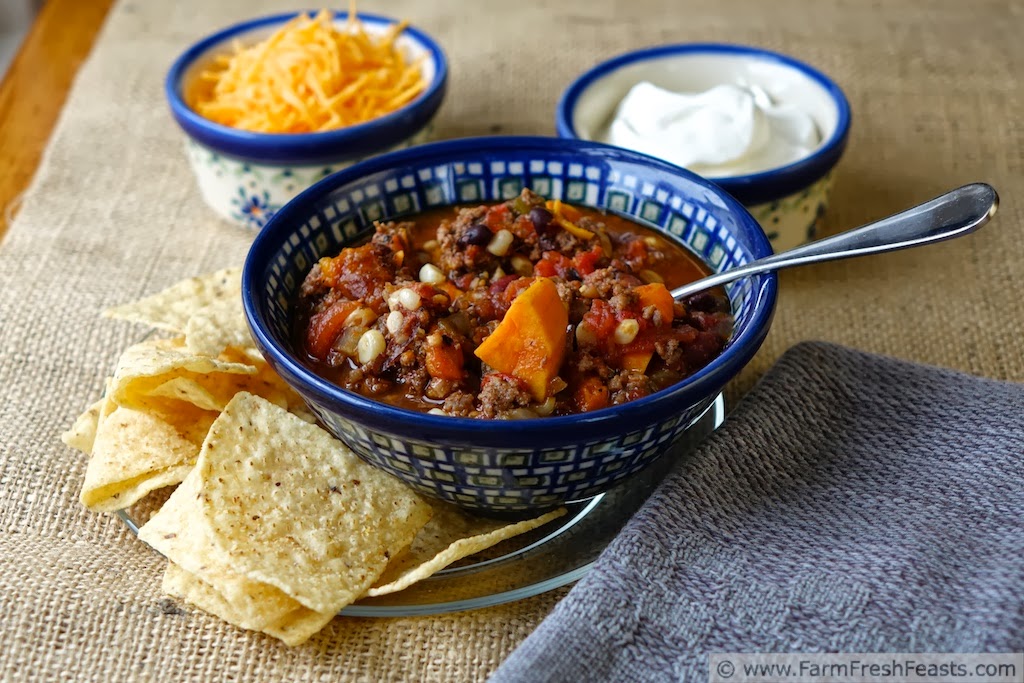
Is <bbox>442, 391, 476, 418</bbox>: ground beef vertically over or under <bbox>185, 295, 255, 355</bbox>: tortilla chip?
over

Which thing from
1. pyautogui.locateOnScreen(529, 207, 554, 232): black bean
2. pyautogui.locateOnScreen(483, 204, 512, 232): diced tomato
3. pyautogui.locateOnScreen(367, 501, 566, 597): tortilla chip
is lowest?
pyautogui.locateOnScreen(367, 501, 566, 597): tortilla chip

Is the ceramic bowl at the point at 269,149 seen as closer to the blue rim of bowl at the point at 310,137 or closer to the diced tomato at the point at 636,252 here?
the blue rim of bowl at the point at 310,137

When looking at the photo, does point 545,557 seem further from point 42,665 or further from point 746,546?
point 42,665

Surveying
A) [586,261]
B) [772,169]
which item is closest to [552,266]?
[586,261]

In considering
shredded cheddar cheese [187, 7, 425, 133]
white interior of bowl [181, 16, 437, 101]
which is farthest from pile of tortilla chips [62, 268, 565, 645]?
white interior of bowl [181, 16, 437, 101]

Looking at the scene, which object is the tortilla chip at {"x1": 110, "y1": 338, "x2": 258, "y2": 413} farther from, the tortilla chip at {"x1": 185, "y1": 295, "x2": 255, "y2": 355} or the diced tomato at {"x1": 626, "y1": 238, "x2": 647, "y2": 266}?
the diced tomato at {"x1": 626, "y1": 238, "x2": 647, "y2": 266}

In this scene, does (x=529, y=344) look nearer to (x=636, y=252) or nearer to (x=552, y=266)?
(x=552, y=266)
